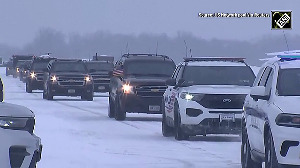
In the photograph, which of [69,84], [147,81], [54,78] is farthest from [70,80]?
[147,81]

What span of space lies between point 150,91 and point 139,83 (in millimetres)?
404

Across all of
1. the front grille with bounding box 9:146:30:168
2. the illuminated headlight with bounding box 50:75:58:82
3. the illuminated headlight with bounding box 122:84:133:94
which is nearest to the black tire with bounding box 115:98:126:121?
the illuminated headlight with bounding box 122:84:133:94

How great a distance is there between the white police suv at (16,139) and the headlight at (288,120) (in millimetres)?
3036

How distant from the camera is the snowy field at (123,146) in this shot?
1608 cm

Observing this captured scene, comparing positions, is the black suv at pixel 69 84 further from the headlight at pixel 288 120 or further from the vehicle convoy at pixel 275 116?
the headlight at pixel 288 120

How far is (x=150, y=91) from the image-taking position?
2872 centimetres

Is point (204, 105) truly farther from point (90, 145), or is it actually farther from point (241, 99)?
point (90, 145)

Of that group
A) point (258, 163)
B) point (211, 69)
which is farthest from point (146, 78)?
point (258, 163)

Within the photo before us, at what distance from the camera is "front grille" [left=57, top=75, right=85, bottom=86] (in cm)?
4434

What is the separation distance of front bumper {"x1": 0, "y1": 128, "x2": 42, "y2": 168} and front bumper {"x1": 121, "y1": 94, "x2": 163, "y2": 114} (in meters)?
18.1

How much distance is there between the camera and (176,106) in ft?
71.7

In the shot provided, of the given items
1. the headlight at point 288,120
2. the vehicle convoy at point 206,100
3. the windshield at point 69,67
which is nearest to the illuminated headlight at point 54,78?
the windshield at point 69,67

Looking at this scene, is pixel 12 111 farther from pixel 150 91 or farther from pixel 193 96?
pixel 150 91

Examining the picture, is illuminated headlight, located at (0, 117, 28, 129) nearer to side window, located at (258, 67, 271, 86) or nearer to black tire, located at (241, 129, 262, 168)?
side window, located at (258, 67, 271, 86)
